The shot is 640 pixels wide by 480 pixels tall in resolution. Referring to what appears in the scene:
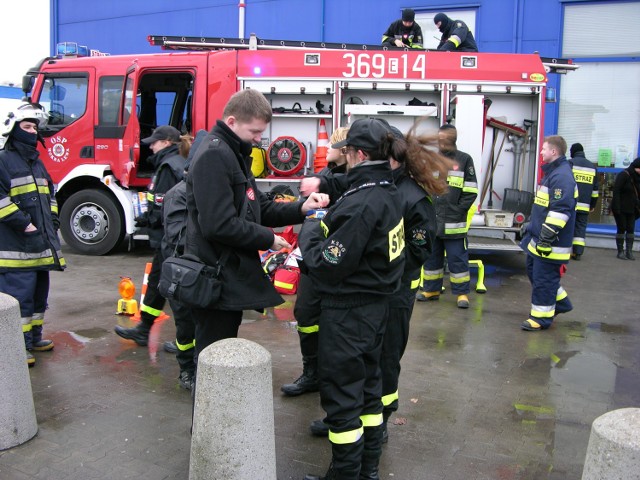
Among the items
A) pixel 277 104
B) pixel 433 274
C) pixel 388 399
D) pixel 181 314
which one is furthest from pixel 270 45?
pixel 388 399

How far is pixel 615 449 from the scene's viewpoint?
2326 mm

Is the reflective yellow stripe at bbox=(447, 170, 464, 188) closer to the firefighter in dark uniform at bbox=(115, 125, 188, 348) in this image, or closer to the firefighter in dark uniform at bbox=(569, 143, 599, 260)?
the firefighter in dark uniform at bbox=(569, 143, 599, 260)

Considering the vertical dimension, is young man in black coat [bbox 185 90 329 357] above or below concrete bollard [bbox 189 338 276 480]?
above

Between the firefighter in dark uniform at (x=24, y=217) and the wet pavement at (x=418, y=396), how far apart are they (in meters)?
0.67

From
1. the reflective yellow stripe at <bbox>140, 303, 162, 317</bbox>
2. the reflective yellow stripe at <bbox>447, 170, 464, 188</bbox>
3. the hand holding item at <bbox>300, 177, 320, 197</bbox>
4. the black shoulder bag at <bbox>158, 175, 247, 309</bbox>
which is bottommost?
the reflective yellow stripe at <bbox>140, 303, 162, 317</bbox>

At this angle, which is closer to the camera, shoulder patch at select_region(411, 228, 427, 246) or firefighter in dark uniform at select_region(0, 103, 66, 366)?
shoulder patch at select_region(411, 228, 427, 246)

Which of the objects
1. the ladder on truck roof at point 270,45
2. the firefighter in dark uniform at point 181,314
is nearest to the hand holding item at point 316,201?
the firefighter in dark uniform at point 181,314

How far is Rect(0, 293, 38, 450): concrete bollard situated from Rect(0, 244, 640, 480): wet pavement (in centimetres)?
13

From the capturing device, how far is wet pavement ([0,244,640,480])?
356cm

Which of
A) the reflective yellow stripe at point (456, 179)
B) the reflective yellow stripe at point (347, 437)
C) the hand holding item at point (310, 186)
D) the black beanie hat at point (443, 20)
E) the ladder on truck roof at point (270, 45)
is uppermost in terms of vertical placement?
the black beanie hat at point (443, 20)

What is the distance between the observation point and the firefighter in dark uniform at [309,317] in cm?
436

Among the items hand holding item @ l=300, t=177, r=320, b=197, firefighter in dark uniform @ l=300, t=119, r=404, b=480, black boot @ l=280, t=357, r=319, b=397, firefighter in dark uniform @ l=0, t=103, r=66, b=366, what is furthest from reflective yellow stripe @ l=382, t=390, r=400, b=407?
firefighter in dark uniform @ l=0, t=103, r=66, b=366

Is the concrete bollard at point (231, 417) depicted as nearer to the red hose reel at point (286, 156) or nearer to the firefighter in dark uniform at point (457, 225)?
the firefighter in dark uniform at point (457, 225)

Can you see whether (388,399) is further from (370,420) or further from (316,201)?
(316,201)
